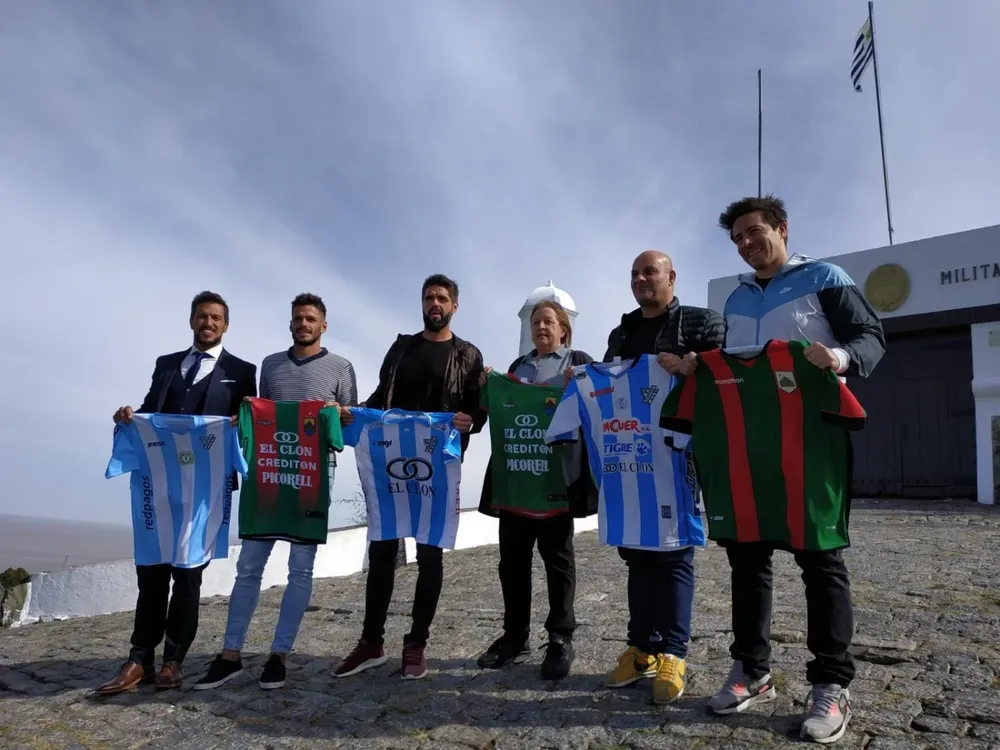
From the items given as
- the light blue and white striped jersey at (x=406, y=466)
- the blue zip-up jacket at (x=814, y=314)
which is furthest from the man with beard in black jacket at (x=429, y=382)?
the blue zip-up jacket at (x=814, y=314)

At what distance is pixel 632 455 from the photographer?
407 cm

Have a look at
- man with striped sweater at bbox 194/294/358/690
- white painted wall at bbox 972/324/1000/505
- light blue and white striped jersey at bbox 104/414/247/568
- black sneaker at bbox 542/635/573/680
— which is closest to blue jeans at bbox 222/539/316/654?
man with striped sweater at bbox 194/294/358/690

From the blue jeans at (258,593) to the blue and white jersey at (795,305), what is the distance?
2860mm

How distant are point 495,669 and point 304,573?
128cm

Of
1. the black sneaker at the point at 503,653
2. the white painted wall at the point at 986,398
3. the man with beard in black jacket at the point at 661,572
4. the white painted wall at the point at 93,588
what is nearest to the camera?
the man with beard in black jacket at the point at 661,572

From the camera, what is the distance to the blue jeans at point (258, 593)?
435cm

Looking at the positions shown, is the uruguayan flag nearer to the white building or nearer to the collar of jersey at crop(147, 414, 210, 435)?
the white building

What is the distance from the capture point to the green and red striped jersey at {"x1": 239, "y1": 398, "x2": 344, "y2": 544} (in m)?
4.54

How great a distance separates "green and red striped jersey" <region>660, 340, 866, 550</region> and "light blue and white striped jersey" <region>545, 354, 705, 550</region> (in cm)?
30

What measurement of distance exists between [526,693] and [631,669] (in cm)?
57

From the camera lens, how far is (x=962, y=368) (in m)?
15.1

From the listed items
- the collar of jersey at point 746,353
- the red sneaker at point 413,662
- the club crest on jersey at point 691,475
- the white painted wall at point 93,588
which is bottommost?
the white painted wall at point 93,588

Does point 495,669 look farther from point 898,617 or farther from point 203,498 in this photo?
point 898,617

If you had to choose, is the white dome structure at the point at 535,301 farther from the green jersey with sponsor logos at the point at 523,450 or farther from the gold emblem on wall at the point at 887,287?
the green jersey with sponsor logos at the point at 523,450
